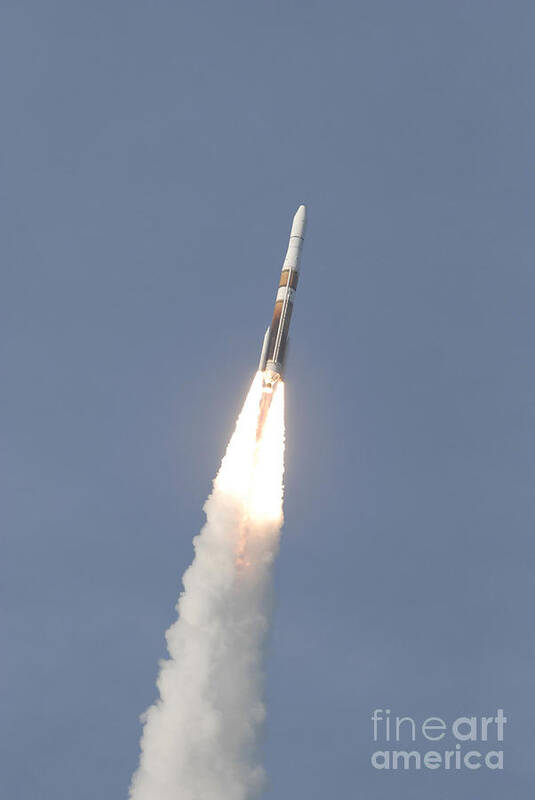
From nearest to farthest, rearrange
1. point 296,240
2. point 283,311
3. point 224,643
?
1. point 224,643
2. point 283,311
3. point 296,240

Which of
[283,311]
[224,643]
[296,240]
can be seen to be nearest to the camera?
[224,643]

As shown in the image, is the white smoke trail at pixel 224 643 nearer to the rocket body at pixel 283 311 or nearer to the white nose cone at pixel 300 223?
the rocket body at pixel 283 311

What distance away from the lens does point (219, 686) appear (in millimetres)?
107250

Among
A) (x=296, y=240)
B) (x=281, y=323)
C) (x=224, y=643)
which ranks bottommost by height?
(x=224, y=643)

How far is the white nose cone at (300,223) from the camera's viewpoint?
4545 inches

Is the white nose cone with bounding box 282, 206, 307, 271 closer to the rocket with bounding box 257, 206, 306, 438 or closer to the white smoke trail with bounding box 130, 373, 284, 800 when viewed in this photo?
the rocket with bounding box 257, 206, 306, 438

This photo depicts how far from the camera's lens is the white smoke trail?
105 meters

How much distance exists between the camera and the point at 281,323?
111 meters

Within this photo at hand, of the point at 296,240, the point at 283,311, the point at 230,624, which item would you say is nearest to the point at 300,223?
the point at 296,240

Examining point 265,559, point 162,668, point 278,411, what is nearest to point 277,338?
point 278,411

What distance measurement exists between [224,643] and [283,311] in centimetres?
1904

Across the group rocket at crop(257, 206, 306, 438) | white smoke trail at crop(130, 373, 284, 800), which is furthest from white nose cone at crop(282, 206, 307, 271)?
white smoke trail at crop(130, 373, 284, 800)

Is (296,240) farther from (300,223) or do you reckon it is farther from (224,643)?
(224,643)

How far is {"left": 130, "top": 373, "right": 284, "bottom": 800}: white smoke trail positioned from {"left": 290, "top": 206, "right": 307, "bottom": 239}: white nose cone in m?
9.73
